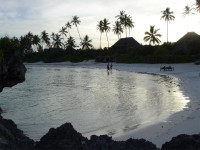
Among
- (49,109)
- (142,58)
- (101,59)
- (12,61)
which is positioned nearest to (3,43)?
(12,61)

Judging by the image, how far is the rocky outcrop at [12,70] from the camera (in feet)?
77.4

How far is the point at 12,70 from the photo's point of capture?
24.3 metres

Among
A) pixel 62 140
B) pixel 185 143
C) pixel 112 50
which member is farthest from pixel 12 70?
pixel 112 50

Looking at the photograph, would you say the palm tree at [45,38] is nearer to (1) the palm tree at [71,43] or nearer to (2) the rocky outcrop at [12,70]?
(1) the palm tree at [71,43]

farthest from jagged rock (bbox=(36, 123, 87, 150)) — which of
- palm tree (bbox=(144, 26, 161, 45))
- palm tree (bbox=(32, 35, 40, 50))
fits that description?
palm tree (bbox=(32, 35, 40, 50))

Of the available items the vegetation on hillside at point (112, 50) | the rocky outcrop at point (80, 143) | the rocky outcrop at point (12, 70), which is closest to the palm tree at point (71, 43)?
the vegetation on hillside at point (112, 50)

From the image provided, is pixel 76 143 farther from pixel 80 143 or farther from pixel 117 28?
pixel 117 28

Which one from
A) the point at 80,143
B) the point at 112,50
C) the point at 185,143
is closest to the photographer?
the point at 185,143

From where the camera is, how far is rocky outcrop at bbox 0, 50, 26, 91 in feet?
77.4

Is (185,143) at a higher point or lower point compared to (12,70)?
lower

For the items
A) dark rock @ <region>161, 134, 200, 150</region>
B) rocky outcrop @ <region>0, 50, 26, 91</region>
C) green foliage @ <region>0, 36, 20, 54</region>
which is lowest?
dark rock @ <region>161, 134, 200, 150</region>

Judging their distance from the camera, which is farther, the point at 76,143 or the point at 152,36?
the point at 152,36

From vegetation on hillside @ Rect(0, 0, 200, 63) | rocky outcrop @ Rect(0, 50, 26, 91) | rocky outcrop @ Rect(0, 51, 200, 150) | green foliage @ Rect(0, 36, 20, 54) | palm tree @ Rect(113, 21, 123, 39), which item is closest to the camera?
rocky outcrop @ Rect(0, 51, 200, 150)

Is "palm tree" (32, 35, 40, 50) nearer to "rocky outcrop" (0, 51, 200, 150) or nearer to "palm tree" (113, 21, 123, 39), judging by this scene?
"palm tree" (113, 21, 123, 39)
